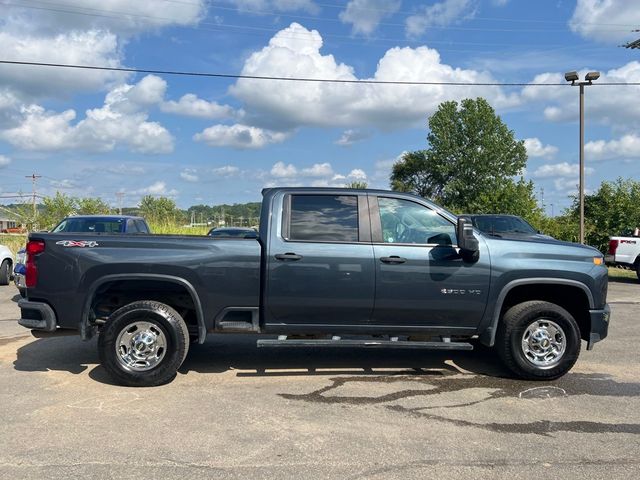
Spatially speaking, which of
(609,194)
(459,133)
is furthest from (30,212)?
(459,133)

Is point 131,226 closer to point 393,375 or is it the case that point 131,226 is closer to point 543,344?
point 393,375

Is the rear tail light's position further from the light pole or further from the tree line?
the tree line

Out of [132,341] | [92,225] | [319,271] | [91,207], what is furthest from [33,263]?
[91,207]

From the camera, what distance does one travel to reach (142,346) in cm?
564

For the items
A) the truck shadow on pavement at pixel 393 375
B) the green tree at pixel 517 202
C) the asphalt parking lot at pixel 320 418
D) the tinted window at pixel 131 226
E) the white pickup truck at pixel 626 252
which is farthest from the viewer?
the green tree at pixel 517 202

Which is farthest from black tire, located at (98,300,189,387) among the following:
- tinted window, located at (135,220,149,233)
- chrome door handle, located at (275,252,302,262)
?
tinted window, located at (135,220,149,233)

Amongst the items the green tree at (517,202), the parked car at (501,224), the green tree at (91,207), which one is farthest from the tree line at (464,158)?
the parked car at (501,224)

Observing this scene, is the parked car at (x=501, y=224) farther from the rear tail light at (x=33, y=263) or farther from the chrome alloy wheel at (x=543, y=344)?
the rear tail light at (x=33, y=263)

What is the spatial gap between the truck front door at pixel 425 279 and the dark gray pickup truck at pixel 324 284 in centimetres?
1

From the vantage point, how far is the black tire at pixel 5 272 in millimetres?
14289

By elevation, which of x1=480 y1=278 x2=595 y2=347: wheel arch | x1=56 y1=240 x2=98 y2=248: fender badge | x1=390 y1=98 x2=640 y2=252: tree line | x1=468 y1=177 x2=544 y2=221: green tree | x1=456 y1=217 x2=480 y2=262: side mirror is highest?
x1=390 y1=98 x2=640 y2=252: tree line

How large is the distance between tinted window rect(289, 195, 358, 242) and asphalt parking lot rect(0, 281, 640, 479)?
4.98ft

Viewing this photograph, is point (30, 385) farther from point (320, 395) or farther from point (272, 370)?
point (320, 395)

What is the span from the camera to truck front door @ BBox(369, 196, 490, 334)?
569cm
